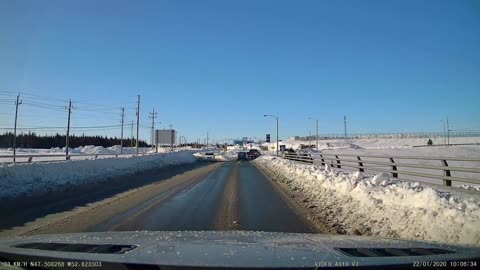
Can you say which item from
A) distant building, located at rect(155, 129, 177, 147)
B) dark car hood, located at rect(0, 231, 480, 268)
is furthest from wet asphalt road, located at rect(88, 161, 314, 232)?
distant building, located at rect(155, 129, 177, 147)

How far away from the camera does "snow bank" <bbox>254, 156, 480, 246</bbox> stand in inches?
315

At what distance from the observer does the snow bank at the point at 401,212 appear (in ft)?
26.3

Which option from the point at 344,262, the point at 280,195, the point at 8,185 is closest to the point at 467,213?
the point at 344,262

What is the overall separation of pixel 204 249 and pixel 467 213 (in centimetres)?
567

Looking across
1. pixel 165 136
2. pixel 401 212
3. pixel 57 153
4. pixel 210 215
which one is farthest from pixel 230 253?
pixel 165 136

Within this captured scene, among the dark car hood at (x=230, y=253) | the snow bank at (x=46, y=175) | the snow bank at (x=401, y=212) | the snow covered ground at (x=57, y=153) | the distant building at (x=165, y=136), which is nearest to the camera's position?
Result: the dark car hood at (x=230, y=253)

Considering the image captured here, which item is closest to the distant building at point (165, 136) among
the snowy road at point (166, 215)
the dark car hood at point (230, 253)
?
the snowy road at point (166, 215)

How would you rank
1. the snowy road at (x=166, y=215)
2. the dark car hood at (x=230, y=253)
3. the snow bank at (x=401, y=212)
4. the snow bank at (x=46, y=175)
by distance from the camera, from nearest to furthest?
the dark car hood at (x=230, y=253)
the snow bank at (x=401, y=212)
the snowy road at (x=166, y=215)
the snow bank at (x=46, y=175)

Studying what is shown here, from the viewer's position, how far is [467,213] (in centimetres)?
830

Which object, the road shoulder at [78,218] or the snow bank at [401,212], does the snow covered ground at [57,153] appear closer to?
the road shoulder at [78,218]

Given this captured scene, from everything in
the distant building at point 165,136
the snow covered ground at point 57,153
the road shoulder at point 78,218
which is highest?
the distant building at point 165,136

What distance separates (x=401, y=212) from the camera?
9945 mm

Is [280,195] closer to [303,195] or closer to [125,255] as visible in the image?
[303,195]

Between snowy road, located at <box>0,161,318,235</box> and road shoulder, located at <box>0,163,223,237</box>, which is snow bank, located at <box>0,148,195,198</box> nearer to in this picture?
snowy road, located at <box>0,161,318,235</box>
